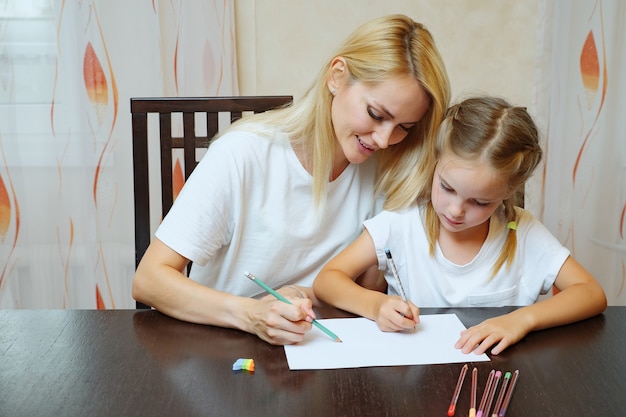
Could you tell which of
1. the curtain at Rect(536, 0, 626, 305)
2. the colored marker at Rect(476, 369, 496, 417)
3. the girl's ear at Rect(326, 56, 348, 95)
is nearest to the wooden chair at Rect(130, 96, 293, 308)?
the girl's ear at Rect(326, 56, 348, 95)

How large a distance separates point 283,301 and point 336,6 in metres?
1.49

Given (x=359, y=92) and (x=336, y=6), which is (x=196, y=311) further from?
(x=336, y=6)

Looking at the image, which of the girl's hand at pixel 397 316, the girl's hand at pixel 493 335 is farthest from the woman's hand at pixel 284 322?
the girl's hand at pixel 493 335

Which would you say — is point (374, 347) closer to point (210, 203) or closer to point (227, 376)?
point (227, 376)

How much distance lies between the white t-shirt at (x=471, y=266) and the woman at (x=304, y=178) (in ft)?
0.23

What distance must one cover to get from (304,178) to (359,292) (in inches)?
12.7

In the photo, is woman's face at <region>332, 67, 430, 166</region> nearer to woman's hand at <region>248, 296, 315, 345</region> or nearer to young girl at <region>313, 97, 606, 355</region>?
young girl at <region>313, 97, 606, 355</region>

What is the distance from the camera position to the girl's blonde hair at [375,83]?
4.53 feet

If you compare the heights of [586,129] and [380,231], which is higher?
[586,129]

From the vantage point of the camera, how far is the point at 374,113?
54.9 inches

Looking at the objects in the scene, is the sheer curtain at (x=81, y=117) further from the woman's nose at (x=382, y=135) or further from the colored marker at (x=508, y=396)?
the colored marker at (x=508, y=396)

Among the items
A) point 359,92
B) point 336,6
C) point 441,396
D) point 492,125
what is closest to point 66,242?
point 336,6

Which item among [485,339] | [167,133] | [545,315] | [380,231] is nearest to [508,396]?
[485,339]

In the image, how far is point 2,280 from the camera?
232cm
